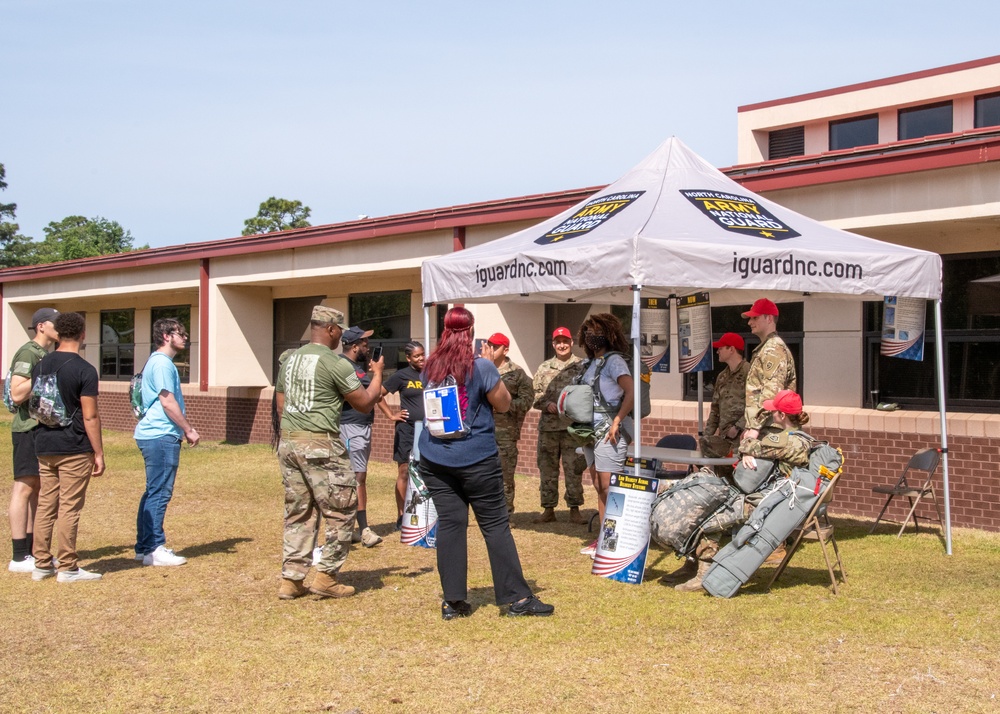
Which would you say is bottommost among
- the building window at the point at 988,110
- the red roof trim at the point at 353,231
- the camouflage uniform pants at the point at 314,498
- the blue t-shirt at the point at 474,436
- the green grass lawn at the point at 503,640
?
the green grass lawn at the point at 503,640

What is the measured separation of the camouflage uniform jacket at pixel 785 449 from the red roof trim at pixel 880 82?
63.2ft

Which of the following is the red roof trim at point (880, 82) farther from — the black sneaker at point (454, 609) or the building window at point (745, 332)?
the black sneaker at point (454, 609)

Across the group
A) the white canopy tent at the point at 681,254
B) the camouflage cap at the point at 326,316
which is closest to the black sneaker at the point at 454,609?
the white canopy tent at the point at 681,254

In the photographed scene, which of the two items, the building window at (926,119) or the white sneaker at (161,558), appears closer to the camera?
the white sneaker at (161,558)

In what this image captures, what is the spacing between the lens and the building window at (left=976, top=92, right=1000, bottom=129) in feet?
73.3

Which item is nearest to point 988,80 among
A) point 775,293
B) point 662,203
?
point 775,293

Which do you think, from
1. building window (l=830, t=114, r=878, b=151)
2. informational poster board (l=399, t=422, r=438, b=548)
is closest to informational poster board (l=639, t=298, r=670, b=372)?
informational poster board (l=399, t=422, r=438, b=548)

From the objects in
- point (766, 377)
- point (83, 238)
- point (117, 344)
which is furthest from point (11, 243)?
point (766, 377)

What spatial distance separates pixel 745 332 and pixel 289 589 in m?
7.12

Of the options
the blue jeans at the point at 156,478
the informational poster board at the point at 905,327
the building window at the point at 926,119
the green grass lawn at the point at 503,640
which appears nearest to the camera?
the green grass lawn at the point at 503,640

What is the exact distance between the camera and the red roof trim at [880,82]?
22484 mm

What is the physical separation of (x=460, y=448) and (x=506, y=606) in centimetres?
106

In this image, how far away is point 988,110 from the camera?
73.9 feet

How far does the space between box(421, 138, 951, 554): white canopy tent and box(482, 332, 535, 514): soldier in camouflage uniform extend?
2.05ft
